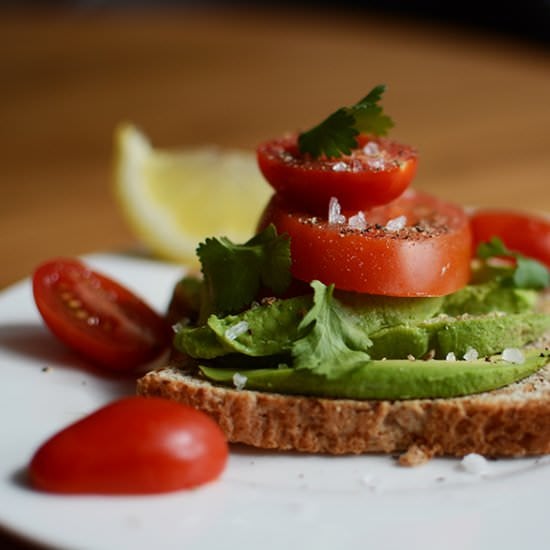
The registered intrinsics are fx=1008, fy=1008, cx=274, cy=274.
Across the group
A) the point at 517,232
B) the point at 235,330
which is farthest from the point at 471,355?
the point at 517,232

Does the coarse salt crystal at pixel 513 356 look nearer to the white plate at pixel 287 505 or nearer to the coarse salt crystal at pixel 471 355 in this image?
the coarse salt crystal at pixel 471 355

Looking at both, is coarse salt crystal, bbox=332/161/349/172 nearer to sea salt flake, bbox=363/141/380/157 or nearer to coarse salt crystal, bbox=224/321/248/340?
sea salt flake, bbox=363/141/380/157

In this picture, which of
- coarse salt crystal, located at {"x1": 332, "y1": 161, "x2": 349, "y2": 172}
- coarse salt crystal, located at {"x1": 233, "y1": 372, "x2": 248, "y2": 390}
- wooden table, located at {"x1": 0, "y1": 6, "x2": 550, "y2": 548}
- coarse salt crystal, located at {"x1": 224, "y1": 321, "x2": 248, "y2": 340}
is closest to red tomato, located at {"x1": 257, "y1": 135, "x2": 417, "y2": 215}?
coarse salt crystal, located at {"x1": 332, "y1": 161, "x2": 349, "y2": 172}

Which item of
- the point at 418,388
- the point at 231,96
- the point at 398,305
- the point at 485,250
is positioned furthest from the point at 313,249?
the point at 231,96

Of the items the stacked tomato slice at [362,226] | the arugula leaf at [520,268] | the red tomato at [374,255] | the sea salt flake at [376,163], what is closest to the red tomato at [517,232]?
the arugula leaf at [520,268]

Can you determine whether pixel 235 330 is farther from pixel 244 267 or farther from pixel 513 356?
pixel 513 356

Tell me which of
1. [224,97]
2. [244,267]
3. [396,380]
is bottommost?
[224,97]
